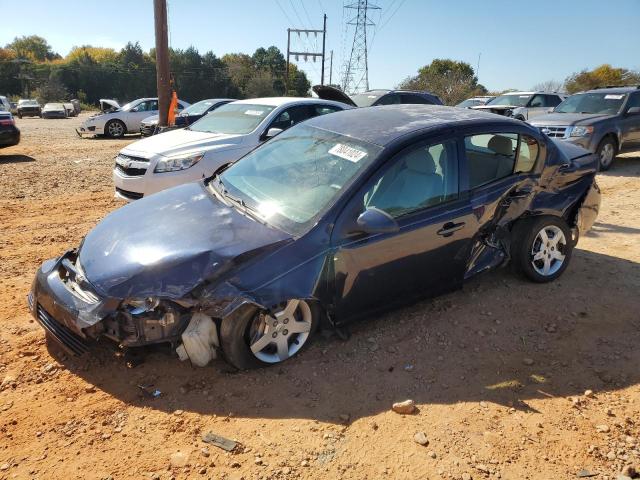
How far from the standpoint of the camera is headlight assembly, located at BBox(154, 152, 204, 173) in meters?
6.45

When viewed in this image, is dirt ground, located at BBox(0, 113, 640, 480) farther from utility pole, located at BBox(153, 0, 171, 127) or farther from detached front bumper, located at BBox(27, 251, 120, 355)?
utility pole, located at BBox(153, 0, 171, 127)

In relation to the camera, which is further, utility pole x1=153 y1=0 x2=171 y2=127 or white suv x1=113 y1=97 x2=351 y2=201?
utility pole x1=153 y1=0 x2=171 y2=127

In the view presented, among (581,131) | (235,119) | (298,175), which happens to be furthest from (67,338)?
(581,131)

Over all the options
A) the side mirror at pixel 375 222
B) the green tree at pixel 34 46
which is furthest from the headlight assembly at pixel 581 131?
the green tree at pixel 34 46

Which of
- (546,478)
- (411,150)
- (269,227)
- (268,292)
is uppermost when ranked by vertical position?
(411,150)

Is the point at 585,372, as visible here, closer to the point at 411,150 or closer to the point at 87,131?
the point at 411,150

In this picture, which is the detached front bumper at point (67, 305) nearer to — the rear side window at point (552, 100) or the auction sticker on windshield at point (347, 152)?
the auction sticker on windshield at point (347, 152)

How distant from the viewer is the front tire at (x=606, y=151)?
32.6ft

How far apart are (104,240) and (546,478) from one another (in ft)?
10.0

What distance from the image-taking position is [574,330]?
375 cm

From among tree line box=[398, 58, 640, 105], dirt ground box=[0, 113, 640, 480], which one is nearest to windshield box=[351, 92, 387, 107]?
dirt ground box=[0, 113, 640, 480]

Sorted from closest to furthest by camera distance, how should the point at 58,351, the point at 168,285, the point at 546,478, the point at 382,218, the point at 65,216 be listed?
the point at 546,478 < the point at 168,285 < the point at 382,218 < the point at 58,351 < the point at 65,216

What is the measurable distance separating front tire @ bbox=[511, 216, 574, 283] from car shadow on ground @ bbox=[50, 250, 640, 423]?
0.29 metres

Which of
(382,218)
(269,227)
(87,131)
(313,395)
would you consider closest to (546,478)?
(313,395)
